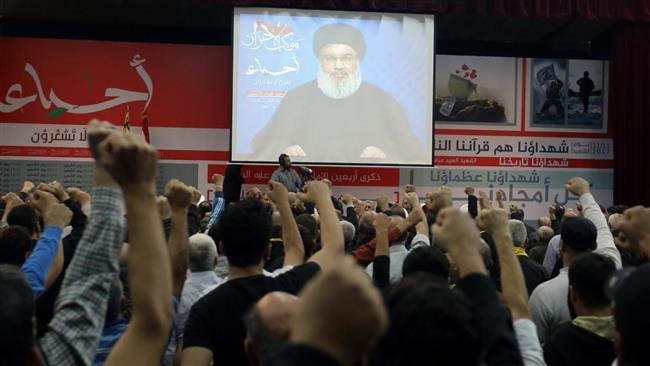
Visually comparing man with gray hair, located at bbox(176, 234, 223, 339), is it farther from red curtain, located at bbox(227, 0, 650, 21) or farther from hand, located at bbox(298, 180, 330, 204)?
red curtain, located at bbox(227, 0, 650, 21)

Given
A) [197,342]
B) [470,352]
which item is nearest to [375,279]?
[197,342]

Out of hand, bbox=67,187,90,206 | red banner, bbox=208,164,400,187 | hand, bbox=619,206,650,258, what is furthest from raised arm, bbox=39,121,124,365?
red banner, bbox=208,164,400,187

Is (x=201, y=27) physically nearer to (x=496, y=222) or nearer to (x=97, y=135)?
(x=496, y=222)

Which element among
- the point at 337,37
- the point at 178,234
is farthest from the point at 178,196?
the point at 337,37

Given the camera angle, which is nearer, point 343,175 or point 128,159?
point 128,159

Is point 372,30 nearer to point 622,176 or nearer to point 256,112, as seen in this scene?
point 256,112

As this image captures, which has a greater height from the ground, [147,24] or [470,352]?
[147,24]

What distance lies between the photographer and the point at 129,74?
10.2m

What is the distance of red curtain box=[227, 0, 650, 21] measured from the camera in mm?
9734

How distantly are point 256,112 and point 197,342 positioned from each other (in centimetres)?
772

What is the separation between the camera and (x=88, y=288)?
1.33 meters

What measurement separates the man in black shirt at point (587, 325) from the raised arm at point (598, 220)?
0.66m

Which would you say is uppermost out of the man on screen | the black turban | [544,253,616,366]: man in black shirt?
the black turban

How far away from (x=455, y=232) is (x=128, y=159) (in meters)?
0.58
